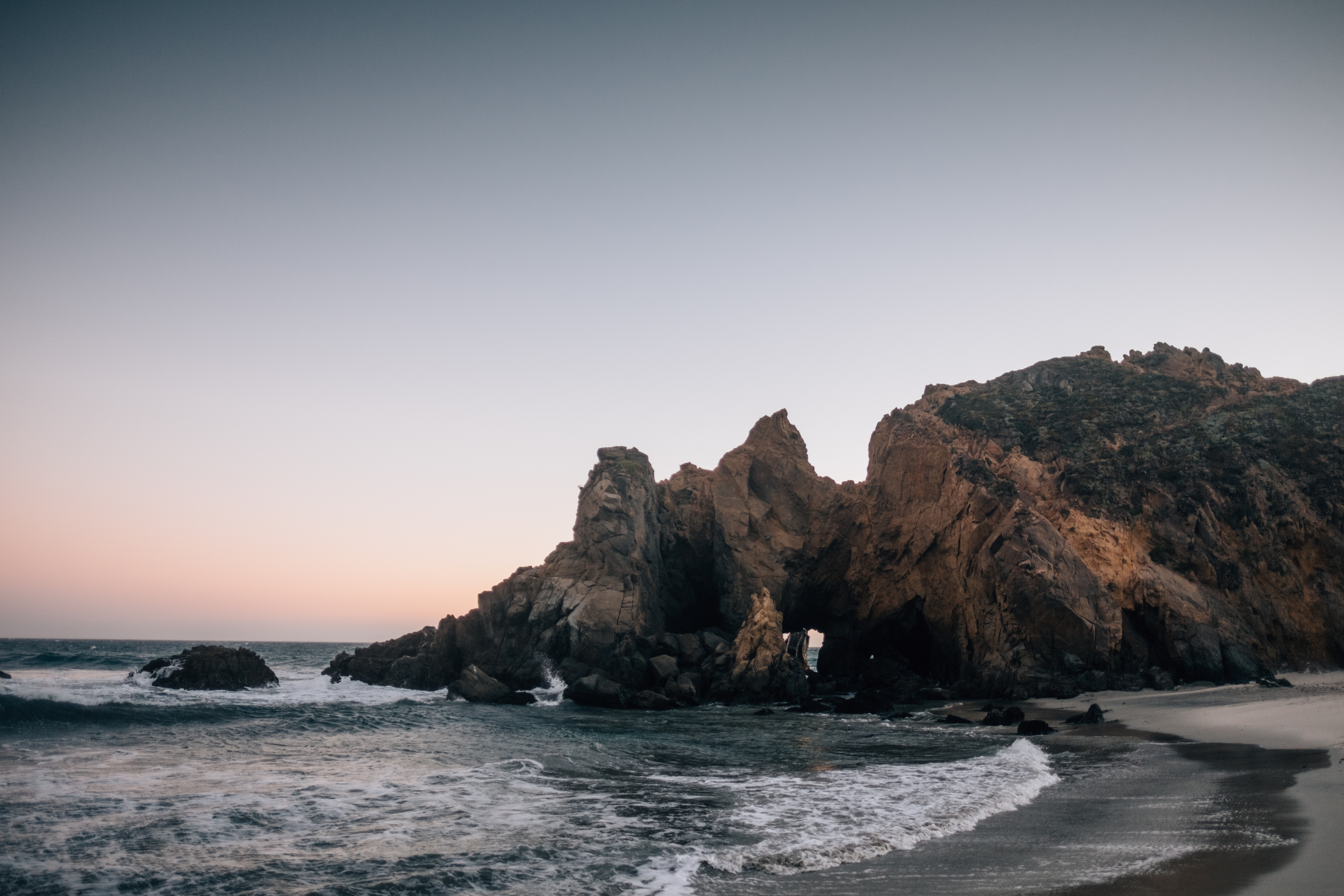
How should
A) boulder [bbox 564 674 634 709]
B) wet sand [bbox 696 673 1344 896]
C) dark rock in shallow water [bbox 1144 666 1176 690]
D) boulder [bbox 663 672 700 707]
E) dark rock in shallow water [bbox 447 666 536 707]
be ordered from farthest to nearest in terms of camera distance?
1. boulder [bbox 663 672 700 707]
2. dark rock in shallow water [bbox 447 666 536 707]
3. boulder [bbox 564 674 634 709]
4. dark rock in shallow water [bbox 1144 666 1176 690]
5. wet sand [bbox 696 673 1344 896]

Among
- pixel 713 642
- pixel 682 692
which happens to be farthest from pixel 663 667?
pixel 713 642

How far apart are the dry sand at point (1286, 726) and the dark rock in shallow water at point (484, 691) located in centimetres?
2254

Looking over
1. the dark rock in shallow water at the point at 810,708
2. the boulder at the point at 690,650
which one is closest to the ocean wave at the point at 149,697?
the boulder at the point at 690,650

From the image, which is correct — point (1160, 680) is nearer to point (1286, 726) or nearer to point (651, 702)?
point (1286, 726)

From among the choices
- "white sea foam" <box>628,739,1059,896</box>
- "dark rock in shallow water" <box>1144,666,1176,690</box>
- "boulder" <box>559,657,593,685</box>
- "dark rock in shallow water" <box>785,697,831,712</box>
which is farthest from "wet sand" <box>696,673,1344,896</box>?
"boulder" <box>559,657,593,685</box>

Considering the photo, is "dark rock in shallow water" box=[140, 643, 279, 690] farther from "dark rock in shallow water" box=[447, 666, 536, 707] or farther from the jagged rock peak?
the jagged rock peak

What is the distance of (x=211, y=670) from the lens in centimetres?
3719

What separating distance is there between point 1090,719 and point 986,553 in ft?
42.3

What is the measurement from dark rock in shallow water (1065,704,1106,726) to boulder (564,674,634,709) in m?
19.0

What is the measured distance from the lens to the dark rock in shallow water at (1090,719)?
22.4m

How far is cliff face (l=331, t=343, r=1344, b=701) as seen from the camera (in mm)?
32000

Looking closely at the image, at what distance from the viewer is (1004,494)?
35.8 meters

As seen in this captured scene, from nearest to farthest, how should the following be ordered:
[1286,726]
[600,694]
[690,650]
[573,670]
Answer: [1286,726]
[600,694]
[573,670]
[690,650]

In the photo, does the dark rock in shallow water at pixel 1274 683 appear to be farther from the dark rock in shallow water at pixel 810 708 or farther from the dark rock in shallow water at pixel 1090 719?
the dark rock in shallow water at pixel 810 708
